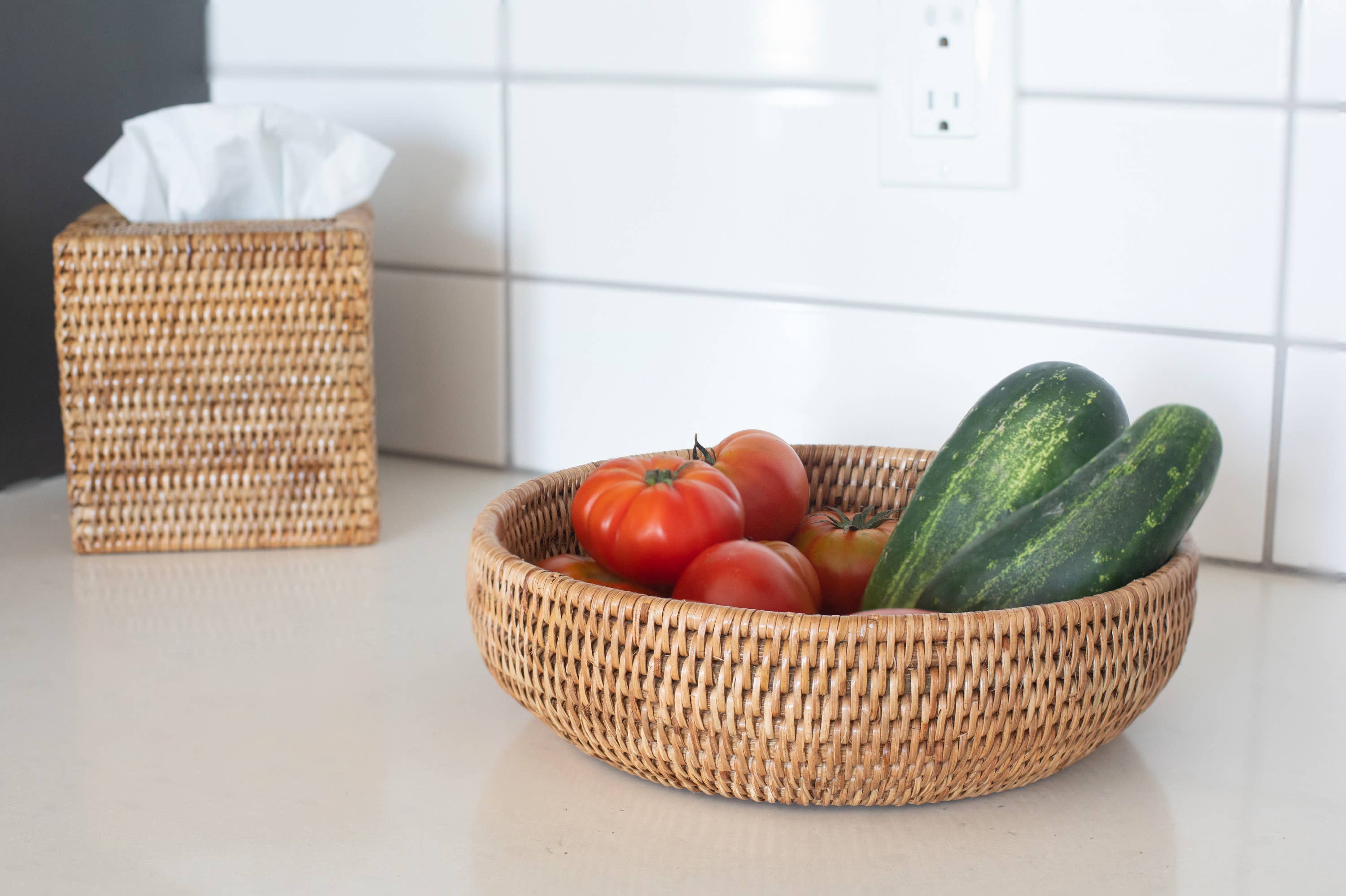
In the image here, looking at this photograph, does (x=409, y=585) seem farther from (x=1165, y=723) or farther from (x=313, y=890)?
(x=1165, y=723)

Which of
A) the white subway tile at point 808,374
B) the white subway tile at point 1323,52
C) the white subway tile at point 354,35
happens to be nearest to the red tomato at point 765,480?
the white subway tile at point 808,374

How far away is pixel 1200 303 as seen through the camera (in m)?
0.88

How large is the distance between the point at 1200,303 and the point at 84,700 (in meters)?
0.73

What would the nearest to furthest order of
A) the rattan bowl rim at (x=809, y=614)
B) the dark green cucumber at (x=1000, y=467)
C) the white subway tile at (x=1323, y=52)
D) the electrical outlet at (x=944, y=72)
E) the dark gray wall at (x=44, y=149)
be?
1. the rattan bowl rim at (x=809, y=614)
2. the dark green cucumber at (x=1000, y=467)
3. the white subway tile at (x=1323, y=52)
4. the electrical outlet at (x=944, y=72)
5. the dark gray wall at (x=44, y=149)

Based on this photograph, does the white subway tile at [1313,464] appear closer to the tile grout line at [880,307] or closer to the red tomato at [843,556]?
the tile grout line at [880,307]

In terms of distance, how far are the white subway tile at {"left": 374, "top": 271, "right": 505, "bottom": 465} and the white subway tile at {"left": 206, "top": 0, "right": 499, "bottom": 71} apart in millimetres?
186

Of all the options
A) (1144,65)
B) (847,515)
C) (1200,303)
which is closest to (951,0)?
(1144,65)

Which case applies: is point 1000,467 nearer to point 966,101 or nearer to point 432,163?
point 966,101

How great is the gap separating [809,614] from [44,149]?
829 mm

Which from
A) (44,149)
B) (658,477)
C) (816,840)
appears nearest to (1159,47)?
(658,477)

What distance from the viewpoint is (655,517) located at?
0.62 meters

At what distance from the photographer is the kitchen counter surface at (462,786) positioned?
0.54 metres

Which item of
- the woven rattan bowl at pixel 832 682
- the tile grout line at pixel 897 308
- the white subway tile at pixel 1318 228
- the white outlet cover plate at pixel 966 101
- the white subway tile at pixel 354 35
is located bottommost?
the woven rattan bowl at pixel 832 682

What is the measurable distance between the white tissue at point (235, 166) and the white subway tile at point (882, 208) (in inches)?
5.9
